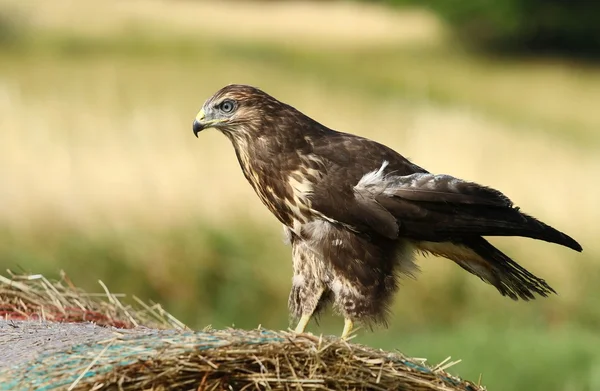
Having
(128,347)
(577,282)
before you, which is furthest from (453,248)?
(577,282)

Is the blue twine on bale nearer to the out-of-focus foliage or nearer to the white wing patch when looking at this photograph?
the white wing patch

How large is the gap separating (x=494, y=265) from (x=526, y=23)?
2520 cm

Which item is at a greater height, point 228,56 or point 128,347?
point 228,56

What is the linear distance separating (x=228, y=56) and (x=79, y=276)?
15341mm

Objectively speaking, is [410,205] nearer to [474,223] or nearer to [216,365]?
[474,223]

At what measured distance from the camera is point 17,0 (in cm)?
2894

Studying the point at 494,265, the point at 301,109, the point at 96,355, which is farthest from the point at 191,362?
the point at 301,109

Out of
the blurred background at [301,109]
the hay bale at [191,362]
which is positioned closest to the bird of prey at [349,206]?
the blurred background at [301,109]

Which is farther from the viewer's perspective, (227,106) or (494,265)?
(494,265)

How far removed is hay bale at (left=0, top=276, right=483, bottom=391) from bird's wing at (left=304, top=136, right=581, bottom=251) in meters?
0.85

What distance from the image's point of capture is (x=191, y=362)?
387cm

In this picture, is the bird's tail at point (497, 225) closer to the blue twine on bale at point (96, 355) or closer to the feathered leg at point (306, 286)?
the feathered leg at point (306, 286)

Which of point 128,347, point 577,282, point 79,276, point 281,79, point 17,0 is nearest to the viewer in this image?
point 128,347

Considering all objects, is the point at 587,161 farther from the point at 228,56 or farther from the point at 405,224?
the point at 405,224
